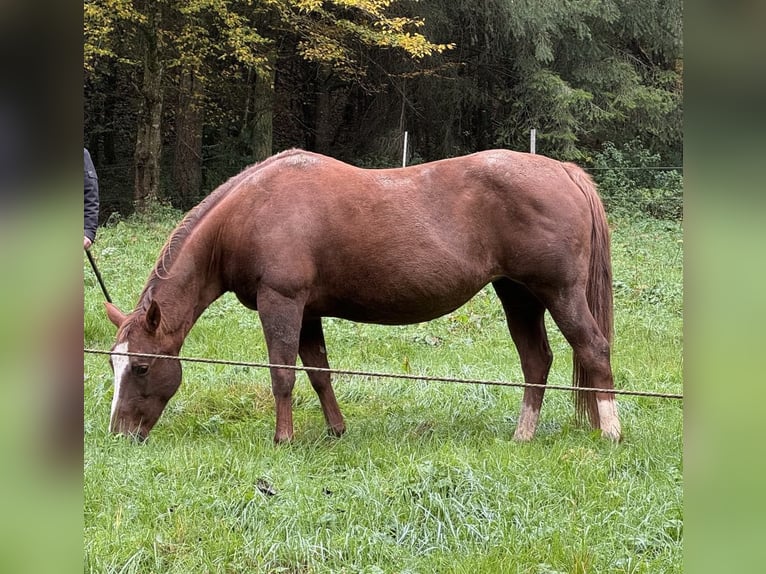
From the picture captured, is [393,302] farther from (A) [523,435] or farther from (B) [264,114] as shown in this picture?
(B) [264,114]

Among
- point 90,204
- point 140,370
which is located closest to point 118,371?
point 140,370

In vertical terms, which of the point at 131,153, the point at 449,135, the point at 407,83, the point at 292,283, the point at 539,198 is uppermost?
the point at 539,198

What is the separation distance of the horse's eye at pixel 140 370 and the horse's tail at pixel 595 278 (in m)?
2.75

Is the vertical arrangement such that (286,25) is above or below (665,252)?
above

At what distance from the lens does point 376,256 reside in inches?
178

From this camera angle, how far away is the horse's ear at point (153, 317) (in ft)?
13.9

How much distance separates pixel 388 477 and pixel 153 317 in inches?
69.4

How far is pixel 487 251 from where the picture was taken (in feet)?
15.0

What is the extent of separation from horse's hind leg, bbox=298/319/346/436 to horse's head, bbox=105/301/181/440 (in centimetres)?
94

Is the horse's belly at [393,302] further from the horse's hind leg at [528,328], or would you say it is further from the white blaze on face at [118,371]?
the white blaze on face at [118,371]

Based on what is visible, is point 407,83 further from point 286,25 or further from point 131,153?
point 131,153
